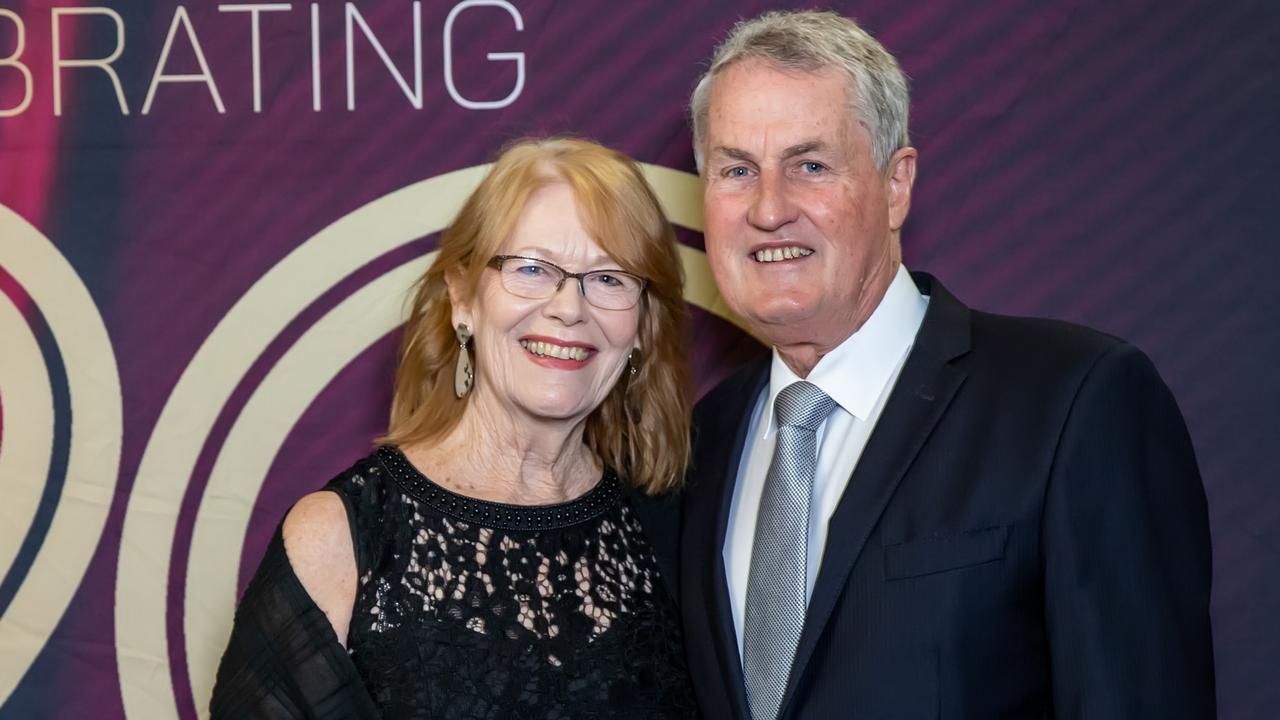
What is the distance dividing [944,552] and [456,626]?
70 cm

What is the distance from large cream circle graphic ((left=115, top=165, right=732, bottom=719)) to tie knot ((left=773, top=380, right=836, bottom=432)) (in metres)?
0.73

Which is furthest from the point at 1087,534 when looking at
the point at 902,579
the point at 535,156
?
the point at 535,156

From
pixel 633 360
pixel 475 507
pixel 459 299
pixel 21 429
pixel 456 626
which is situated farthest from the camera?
pixel 21 429

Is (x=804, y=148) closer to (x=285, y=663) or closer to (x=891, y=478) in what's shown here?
(x=891, y=478)

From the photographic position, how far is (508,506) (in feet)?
6.66

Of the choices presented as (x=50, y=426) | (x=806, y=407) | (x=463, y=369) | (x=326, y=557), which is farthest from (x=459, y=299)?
(x=50, y=426)

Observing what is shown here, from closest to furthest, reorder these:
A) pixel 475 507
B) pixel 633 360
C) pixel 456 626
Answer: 1. pixel 456 626
2. pixel 475 507
3. pixel 633 360

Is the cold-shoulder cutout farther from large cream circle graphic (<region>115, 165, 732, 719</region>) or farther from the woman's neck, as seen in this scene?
large cream circle graphic (<region>115, 165, 732, 719</region>)

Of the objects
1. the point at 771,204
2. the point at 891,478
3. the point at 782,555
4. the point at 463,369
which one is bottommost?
the point at 782,555

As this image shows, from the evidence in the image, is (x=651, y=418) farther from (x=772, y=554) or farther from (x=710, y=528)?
(x=772, y=554)

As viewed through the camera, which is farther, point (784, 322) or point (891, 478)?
point (784, 322)

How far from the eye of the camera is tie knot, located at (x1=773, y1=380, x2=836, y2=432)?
1.94m

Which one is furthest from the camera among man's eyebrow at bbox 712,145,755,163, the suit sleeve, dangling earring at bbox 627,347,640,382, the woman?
dangling earring at bbox 627,347,640,382

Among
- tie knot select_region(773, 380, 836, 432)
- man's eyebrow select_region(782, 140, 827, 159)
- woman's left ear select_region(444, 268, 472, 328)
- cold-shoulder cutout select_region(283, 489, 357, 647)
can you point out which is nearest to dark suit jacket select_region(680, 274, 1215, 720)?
tie knot select_region(773, 380, 836, 432)
